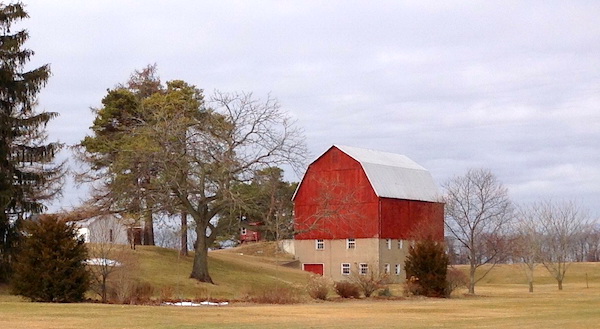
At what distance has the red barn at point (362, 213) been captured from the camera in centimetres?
7238

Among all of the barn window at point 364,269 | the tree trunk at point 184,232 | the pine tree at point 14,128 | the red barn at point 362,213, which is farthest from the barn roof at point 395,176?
the pine tree at point 14,128

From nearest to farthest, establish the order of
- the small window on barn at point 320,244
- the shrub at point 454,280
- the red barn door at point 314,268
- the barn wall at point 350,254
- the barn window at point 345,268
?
1. the shrub at point 454,280
2. the barn wall at point 350,254
3. the barn window at point 345,268
4. the red barn door at point 314,268
5. the small window on barn at point 320,244

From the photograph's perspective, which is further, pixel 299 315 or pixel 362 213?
pixel 362 213

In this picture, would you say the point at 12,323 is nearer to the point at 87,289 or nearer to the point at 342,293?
the point at 87,289

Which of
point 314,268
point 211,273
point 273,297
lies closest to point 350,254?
point 314,268

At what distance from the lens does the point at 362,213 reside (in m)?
73.3

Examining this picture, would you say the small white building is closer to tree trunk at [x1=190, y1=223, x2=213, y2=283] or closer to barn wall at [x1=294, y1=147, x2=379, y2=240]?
tree trunk at [x1=190, y1=223, x2=213, y2=283]

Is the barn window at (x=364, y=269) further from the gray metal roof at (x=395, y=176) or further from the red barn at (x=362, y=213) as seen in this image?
the gray metal roof at (x=395, y=176)

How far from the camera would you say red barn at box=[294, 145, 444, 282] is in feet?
237

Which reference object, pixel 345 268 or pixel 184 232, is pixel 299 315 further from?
pixel 345 268

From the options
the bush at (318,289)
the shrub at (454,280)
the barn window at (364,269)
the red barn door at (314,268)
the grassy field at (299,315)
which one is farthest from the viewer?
the red barn door at (314,268)

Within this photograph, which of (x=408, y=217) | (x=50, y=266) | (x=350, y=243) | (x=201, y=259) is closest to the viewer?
(x=50, y=266)

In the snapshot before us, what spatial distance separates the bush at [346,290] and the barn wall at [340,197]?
2414 cm

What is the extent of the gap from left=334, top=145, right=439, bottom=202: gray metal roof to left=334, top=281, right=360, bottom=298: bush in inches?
1071
